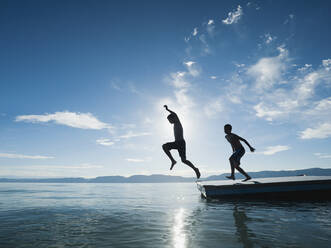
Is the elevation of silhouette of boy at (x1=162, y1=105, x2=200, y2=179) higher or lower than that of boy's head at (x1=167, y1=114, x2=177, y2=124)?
lower

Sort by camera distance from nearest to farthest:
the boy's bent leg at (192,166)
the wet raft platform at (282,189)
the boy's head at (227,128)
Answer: the boy's bent leg at (192,166)
the wet raft platform at (282,189)
the boy's head at (227,128)

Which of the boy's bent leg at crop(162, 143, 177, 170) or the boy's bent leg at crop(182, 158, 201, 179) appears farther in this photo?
the boy's bent leg at crop(182, 158, 201, 179)

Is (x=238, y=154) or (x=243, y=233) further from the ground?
(x=238, y=154)

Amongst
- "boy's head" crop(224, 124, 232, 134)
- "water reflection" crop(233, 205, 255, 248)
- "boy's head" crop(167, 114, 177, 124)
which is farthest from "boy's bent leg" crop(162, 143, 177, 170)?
"boy's head" crop(224, 124, 232, 134)

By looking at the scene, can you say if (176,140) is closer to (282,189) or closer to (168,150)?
(168,150)

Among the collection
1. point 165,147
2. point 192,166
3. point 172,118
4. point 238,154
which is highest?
point 172,118

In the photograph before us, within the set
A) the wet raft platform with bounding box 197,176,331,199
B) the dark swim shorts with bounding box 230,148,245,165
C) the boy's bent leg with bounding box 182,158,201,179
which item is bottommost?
the wet raft platform with bounding box 197,176,331,199

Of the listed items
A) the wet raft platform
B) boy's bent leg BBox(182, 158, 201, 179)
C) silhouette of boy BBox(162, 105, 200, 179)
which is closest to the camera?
silhouette of boy BBox(162, 105, 200, 179)

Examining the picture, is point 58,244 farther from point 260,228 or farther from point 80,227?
point 260,228

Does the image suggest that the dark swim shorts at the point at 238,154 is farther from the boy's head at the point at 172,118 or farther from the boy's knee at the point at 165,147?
the boy's head at the point at 172,118

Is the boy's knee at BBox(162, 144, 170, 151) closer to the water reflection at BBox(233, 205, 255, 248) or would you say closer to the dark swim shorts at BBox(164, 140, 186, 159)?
the dark swim shorts at BBox(164, 140, 186, 159)

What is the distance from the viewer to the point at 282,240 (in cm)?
354

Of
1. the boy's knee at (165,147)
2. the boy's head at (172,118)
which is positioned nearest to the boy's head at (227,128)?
the boy's head at (172,118)

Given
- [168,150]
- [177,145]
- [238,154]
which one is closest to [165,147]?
[168,150]
